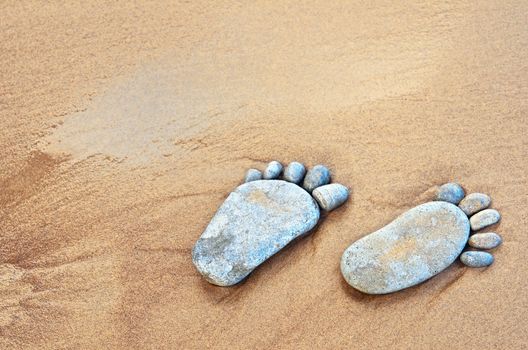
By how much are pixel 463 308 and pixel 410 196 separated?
501 millimetres

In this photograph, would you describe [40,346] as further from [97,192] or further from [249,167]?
[249,167]

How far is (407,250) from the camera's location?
2.14 metres

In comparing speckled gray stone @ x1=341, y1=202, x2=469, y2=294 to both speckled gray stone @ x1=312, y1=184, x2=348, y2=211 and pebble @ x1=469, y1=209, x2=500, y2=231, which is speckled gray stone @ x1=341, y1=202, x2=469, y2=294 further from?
speckled gray stone @ x1=312, y1=184, x2=348, y2=211

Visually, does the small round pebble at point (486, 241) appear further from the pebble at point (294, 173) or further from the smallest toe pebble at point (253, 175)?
the smallest toe pebble at point (253, 175)

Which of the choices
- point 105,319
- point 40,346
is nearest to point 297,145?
point 105,319

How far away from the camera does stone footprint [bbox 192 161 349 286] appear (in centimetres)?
219

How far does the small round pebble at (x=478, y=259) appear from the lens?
2127 mm

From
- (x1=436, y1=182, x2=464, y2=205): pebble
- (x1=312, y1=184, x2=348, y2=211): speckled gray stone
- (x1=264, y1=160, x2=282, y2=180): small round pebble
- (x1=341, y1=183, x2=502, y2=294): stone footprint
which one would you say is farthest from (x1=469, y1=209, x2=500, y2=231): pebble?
(x1=264, y1=160, x2=282, y2=180): small round pebble

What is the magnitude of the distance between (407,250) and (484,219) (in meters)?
0.34

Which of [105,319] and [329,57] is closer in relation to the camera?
[105,319]

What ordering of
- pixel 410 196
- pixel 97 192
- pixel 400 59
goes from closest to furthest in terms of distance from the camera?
pixel 410 196, pixel 97 192, pixel 400 59

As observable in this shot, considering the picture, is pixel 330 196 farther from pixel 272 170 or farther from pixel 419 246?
pixel 419 246

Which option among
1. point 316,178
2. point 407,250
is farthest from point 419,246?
point 316,178

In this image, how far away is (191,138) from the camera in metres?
2.64
